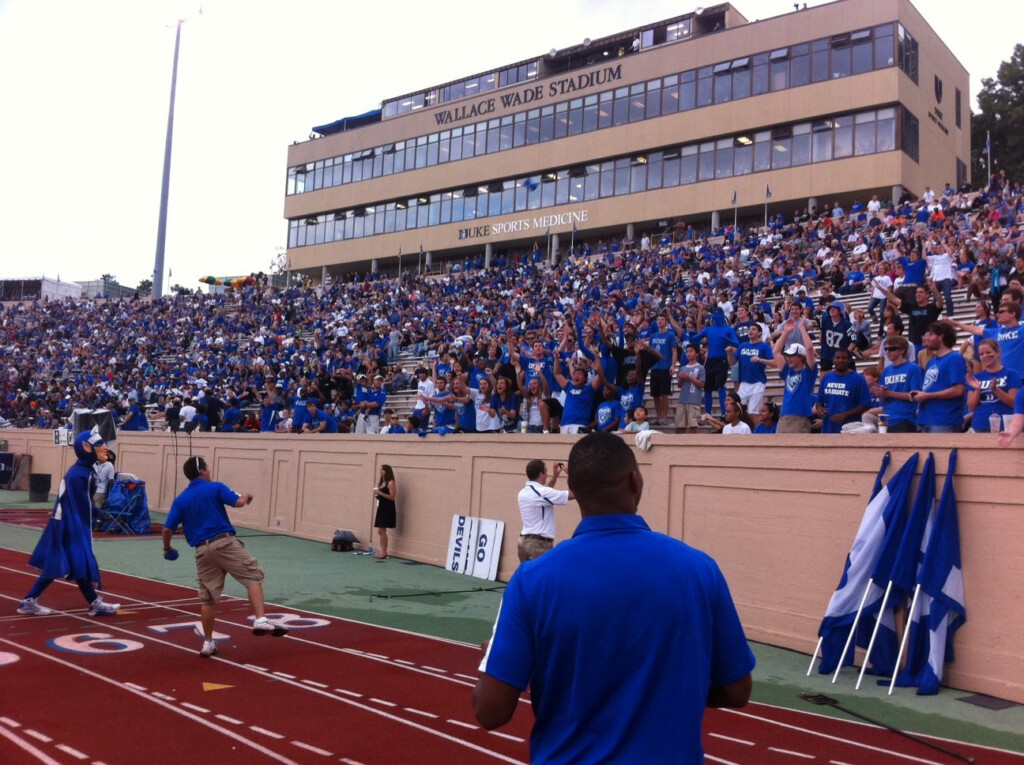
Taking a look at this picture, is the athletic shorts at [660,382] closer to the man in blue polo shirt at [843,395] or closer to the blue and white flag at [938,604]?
the man in blue polo shirt at [843,395]

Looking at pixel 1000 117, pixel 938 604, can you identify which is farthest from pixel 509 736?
pixel 1000 117

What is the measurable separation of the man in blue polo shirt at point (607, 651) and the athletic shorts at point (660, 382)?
39.0ft

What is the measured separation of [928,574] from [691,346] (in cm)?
639

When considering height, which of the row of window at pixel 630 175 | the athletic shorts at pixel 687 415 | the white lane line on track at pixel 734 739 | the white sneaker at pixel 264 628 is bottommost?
the white lane line on track at pixel 734 739

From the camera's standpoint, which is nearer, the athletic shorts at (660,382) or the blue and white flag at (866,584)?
the blue and white flag at (866,584)

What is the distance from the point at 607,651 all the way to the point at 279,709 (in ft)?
16.3

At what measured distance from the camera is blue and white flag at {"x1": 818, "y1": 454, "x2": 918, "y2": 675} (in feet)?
27.0

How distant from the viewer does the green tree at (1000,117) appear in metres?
51.6

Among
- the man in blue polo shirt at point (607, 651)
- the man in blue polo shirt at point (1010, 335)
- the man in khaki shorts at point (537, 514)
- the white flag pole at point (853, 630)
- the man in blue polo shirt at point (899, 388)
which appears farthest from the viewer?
the man in khaki shorts at point (537, 514)

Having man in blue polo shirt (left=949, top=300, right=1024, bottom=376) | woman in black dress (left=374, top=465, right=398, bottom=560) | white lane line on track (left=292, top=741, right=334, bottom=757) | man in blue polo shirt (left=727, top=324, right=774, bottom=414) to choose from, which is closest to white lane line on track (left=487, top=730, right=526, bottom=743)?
white lane line on track (left=292, top=741, right=334, bottom=757)

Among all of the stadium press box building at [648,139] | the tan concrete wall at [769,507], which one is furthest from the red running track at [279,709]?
the stadium press box building at [648,139]

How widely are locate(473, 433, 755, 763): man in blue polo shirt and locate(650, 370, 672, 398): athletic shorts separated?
11889mm

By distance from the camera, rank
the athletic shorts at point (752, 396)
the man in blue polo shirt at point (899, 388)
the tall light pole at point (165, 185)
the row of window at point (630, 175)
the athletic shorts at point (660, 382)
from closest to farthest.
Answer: the man in blue polo shirt at point (899, 388) → the athletic shorts at point (752, 396) → the athletic shorts at point (660, 382) → the row of window at point (630, 175) → the tall light pole at point (165, 185)

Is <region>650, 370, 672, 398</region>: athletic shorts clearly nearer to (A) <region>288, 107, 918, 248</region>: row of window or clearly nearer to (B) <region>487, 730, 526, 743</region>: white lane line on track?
(B) <region>487, 730, 526, 743</region>: white lane line on track
